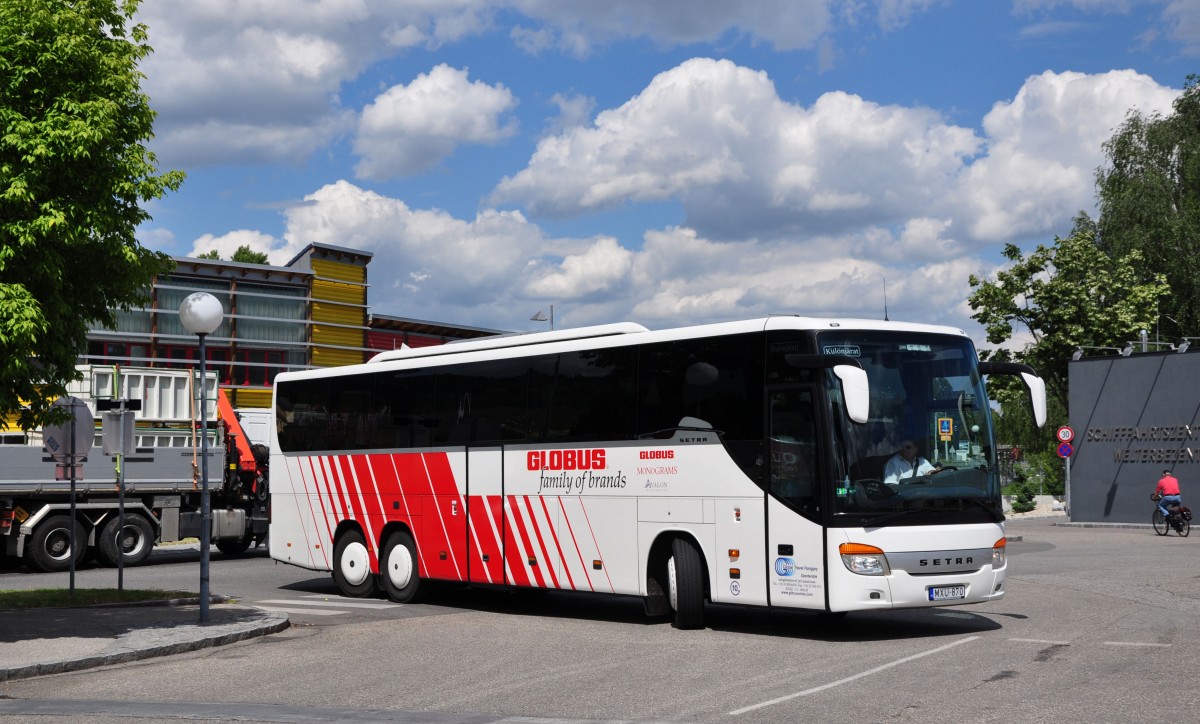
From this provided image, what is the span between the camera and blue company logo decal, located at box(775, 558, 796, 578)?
13.2 meters

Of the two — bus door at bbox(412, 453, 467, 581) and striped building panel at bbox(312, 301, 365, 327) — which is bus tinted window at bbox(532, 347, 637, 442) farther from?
striped building panel at bbox(312, 301, 365, 327)

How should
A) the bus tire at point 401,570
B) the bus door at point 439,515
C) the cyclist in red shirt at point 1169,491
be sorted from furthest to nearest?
the cyclist in red shirt at point 1169,491 < the bus tire at point 401,570 < the bus door at point 439,515

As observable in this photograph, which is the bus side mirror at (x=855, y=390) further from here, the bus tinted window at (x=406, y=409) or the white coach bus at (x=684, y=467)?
the bus tinted window at (x=406, y=409)

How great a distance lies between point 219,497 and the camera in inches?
1049

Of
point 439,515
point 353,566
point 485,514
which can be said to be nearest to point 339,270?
point 353,566

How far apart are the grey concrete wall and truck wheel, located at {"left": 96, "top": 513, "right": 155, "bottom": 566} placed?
28.5 metres

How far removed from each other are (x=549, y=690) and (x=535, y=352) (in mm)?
6704

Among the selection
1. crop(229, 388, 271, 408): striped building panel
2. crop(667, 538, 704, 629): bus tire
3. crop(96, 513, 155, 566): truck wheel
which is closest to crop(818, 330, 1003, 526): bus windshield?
crop(667, 538, 704, 629): bus tire

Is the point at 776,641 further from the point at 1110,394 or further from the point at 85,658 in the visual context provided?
the point at 1110,394

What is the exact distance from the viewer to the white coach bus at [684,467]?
1296 centimetres

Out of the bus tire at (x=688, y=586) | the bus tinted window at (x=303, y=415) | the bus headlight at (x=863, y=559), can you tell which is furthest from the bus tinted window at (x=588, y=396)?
the bus tinted window at (x=303, y=415)

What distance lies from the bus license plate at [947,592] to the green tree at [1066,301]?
40.4 m

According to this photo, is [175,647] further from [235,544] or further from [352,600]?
[235,544]

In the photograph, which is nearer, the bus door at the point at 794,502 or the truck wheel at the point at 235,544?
the bus door at the point at 794,502
